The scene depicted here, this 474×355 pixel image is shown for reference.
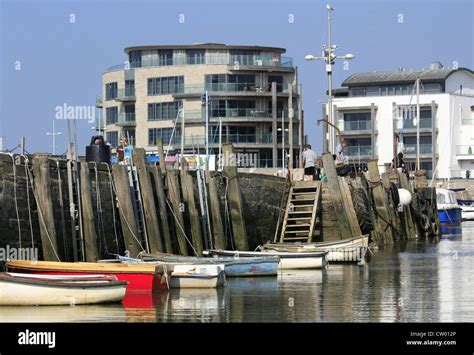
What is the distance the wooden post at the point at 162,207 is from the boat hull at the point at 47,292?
9.95 m

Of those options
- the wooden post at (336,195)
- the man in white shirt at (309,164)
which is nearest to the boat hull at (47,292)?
the wooden post at (336,195)

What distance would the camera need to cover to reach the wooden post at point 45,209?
108 ft

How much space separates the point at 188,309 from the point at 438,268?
659 inches

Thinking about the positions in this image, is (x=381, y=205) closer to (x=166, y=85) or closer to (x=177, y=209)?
(x=177, y=209)

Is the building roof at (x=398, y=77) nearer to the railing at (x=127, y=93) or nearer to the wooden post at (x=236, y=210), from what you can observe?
the railing at (x=127, y=93)

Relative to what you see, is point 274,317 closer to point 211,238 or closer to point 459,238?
point 211,238

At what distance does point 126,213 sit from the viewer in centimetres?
3625

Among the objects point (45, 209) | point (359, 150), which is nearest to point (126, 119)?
point (359, 150)

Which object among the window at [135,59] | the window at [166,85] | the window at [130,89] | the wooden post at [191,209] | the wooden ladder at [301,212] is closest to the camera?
the wooden post at [191,209]

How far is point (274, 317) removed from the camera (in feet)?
89.2

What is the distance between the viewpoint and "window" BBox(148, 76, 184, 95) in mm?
112488

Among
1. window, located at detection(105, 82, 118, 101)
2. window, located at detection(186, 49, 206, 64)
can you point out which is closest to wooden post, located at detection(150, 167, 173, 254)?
window, located at detection(186, 49, 206, 64)

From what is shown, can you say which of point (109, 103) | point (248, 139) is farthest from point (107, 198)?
point (109, 103)

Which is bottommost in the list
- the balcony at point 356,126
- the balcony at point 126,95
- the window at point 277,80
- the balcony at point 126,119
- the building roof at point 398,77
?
the balcony at point 356,126
